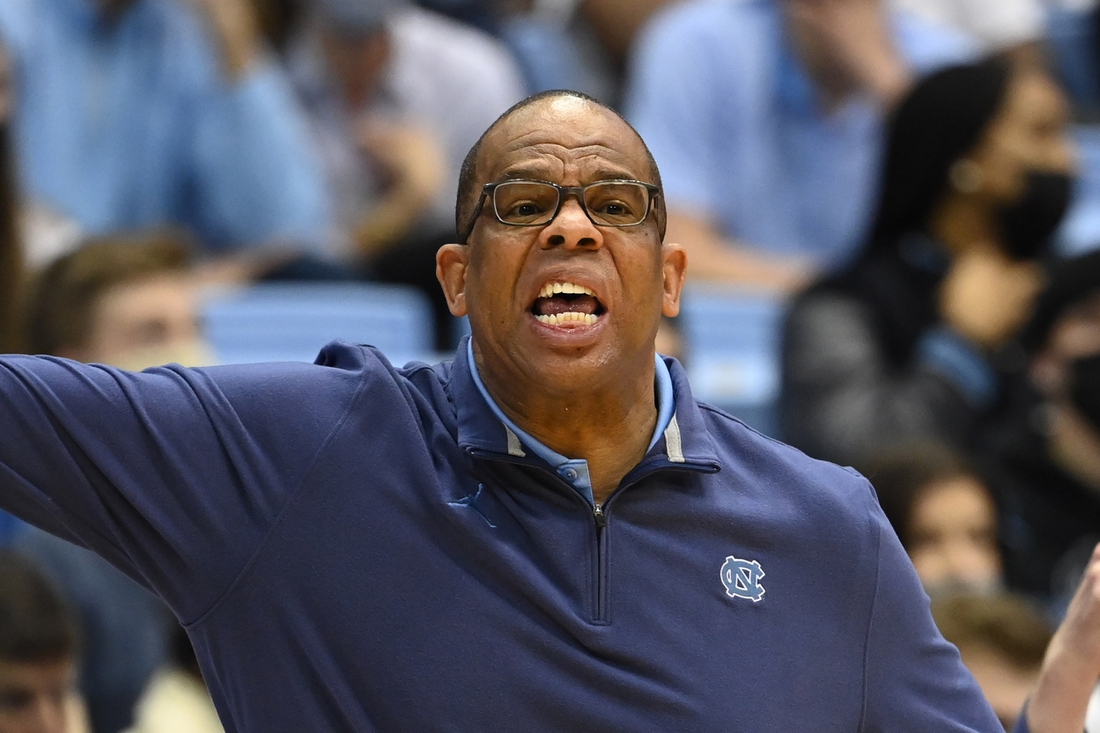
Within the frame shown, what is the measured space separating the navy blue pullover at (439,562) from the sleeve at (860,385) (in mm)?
2243

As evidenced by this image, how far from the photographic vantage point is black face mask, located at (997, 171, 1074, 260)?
17.0ft

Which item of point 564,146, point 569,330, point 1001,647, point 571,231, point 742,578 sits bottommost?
point 1001,647

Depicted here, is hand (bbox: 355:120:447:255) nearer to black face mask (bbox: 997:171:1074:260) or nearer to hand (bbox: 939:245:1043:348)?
hand (bbox: 939:245:1043:348)

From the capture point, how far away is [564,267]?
243 centimetres

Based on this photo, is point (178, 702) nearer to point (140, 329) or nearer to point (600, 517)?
point (140, 329)

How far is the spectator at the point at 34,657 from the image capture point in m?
3.43

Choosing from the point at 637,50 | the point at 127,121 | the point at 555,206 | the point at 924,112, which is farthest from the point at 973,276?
the point at 555,206

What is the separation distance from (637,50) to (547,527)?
13.6 feet

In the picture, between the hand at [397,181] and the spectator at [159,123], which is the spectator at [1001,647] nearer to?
the hand at [397,181]

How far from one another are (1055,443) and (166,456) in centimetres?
317

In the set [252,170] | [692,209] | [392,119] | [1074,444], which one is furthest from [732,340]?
[252,170]

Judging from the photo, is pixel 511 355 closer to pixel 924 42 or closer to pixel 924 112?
pixel 924 112

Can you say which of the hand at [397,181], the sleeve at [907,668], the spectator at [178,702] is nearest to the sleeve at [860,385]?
the hand at [397,181]

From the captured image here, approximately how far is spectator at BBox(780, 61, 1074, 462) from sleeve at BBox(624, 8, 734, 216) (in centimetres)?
74
